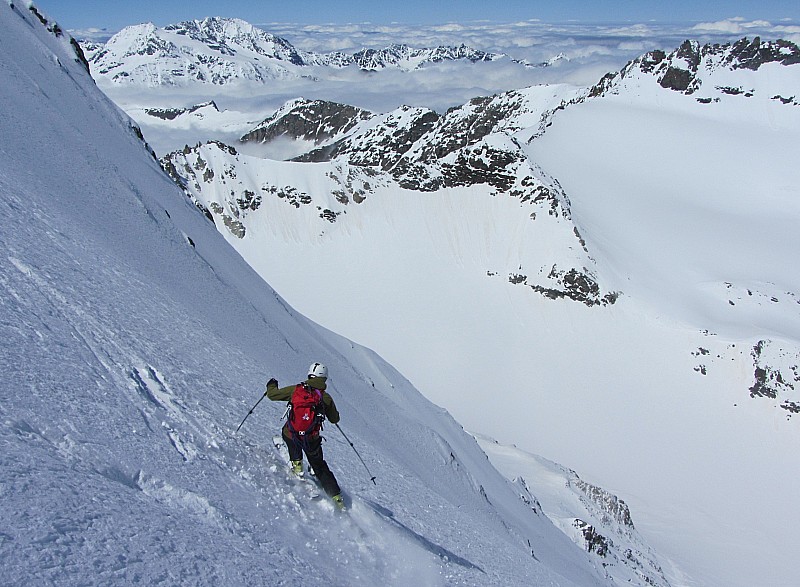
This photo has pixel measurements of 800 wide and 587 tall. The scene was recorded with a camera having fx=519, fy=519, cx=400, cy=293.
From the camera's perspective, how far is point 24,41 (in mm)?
17453

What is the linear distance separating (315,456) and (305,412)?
551mm

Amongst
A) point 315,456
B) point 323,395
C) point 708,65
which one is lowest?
point 315,456

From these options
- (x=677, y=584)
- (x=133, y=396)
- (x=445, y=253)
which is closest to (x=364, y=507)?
(x=133, y=396)

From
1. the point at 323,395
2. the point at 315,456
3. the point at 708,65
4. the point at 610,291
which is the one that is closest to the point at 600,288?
the point at 610,291

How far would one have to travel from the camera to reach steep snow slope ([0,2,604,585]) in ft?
13.9

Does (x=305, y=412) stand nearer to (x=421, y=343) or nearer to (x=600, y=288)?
(x=421, y=343)

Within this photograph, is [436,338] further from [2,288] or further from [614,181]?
[2,288]

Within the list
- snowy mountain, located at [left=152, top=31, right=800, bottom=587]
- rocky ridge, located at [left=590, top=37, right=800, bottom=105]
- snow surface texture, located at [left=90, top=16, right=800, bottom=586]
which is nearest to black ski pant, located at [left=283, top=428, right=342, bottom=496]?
snowy mountain, located at [left=152, top=31, right=800, bottom=587]

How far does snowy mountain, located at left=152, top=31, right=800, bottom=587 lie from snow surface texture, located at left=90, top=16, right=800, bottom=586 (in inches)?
9.3

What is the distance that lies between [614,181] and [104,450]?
282 feet

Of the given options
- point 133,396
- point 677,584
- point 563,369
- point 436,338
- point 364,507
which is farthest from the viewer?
point 436,338

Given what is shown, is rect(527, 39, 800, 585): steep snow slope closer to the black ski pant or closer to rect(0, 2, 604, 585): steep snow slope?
rect(0, 2, 604, 585): steep snow slope

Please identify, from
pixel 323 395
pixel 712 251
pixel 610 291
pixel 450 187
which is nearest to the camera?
pixel 323 395

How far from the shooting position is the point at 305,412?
241 inches
